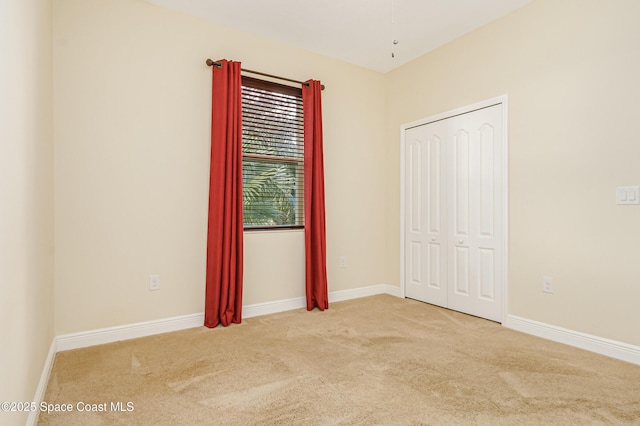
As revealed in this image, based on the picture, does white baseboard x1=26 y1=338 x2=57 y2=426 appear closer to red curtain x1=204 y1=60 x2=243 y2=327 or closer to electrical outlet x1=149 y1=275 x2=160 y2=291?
electrical outlet x1=149 y1=275 x2=160 y2=291

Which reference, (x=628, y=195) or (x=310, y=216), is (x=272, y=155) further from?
(x=628, y=195)

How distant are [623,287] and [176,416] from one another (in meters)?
2.91

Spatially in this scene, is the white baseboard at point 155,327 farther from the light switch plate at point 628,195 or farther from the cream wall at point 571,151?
the light switch plate at point 628,195

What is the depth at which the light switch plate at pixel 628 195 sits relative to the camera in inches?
93.0

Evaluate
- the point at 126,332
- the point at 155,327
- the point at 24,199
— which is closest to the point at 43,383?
the point at 126,332

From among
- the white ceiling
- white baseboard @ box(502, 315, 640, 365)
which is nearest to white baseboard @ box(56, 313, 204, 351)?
the white ceiling

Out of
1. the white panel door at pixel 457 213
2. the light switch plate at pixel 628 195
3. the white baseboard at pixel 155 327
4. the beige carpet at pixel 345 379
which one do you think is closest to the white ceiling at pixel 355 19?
the white panel door at pixel 457 213

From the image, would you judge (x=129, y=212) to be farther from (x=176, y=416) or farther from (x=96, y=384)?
(x=176, y=416)

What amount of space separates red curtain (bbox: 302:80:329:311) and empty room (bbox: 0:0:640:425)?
0.02m

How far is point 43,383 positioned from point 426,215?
3.45 metres

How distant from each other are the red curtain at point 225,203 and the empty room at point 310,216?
0.07 feet

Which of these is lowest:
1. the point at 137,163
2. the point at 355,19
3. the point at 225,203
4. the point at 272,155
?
the point at 225,203

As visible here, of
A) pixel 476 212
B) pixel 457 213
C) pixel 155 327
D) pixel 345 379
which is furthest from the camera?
pixel 457 213

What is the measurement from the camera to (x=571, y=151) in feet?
8.84
